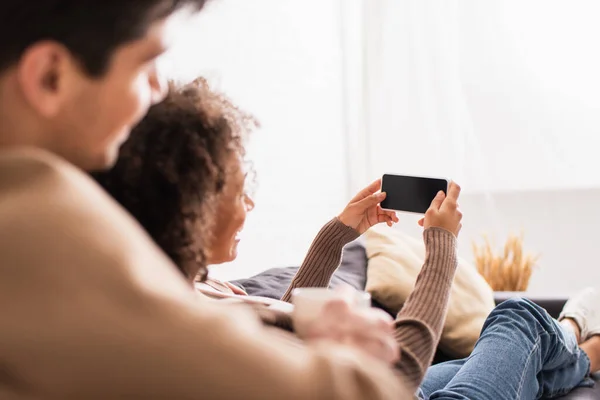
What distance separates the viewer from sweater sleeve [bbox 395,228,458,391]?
0.97 meters

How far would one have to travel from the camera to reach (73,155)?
67cm

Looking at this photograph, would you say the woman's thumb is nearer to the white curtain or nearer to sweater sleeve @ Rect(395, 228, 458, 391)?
sweater sleeve @ Rect(395, 228, 458, 391)

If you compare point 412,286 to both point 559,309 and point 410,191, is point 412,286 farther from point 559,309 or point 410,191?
point 410,191

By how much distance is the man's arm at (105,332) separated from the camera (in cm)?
55

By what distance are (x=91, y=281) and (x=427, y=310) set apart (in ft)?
1.92

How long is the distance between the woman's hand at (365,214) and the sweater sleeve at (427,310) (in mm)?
353

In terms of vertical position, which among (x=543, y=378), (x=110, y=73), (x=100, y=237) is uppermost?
(x=110, y=73)

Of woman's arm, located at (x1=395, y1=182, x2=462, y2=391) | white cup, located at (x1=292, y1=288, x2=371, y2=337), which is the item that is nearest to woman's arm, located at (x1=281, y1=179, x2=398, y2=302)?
woman's arm, located at (x1=395, y1=182, x2=462, y2=391)

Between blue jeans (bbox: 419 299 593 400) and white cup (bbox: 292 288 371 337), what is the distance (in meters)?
0.71

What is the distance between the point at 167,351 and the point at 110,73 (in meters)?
0.24

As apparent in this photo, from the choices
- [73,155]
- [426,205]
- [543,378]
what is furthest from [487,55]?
[73,155]

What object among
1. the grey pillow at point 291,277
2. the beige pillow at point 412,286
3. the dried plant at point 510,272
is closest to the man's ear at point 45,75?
the grey pillow at point 291,277

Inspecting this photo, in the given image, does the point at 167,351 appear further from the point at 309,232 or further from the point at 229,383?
the point at 309,232

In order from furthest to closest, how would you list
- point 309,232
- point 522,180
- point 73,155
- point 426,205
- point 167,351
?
point 522,180 < point 309,232 < point 426,205 < point 73,155 < point 167,351
